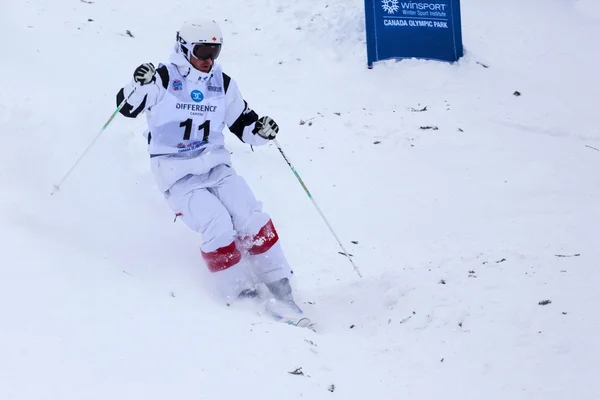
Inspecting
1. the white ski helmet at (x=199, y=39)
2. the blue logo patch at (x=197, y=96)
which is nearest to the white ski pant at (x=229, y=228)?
the blue logo patch at (x=197, y=96)

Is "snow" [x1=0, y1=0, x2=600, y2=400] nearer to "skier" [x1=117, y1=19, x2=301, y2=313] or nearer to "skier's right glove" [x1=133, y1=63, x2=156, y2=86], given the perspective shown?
"skier" [x1=117, y1=19, x2=301, y2=313]

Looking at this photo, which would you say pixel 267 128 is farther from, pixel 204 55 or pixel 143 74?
pixel 143 74

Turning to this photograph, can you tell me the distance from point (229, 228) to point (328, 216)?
4.54 ft

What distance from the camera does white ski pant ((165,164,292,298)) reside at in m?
5.07

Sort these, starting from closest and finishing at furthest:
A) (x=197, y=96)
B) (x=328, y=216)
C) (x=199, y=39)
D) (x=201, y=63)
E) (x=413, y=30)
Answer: (x=199, y=39)
(x=201, y=63)
(x=197, y=96)
(x=328, y=216)
(x=413, y=30)

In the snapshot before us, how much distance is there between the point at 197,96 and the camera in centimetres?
519

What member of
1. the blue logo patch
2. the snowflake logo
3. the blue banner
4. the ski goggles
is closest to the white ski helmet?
the ski goggles

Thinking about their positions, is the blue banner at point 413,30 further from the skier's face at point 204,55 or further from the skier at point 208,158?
the skier's face at point 204,55

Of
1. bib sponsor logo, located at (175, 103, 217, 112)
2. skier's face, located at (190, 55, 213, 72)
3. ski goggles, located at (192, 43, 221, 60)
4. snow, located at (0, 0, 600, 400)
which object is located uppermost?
ski goggles, located at (192, 43, 221, 60)

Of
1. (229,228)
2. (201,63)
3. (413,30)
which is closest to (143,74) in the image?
(201,63)

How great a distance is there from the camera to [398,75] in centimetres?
888

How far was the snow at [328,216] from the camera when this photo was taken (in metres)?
3.80

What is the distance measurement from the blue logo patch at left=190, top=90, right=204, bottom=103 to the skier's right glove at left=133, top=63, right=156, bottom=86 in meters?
0.40

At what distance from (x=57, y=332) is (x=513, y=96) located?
20.8 feet
